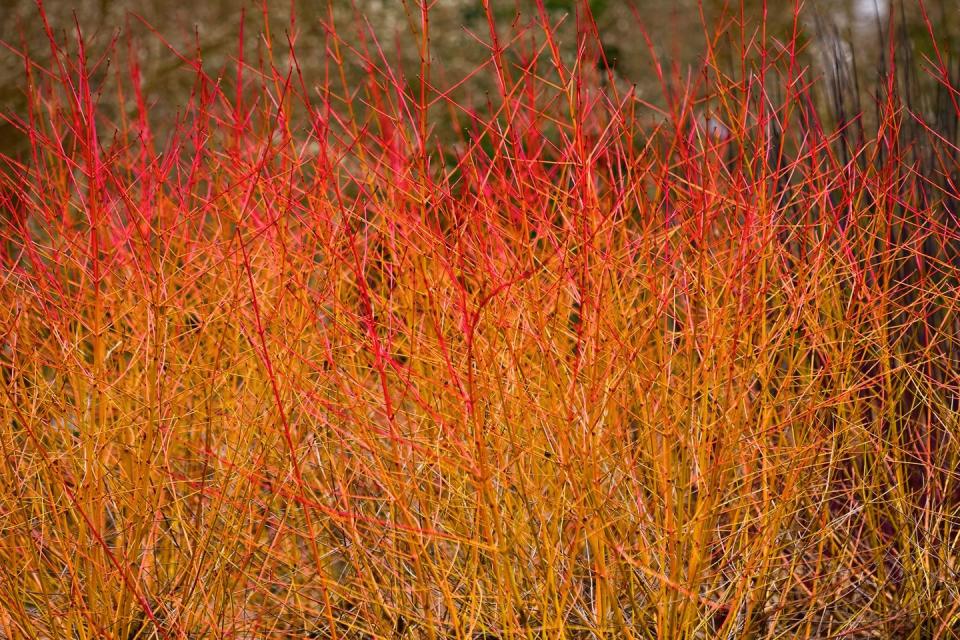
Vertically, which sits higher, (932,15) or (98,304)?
(98,304)

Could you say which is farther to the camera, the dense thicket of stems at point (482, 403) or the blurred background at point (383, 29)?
the blurred background at point (383, 29)

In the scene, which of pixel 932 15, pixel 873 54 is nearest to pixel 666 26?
pixel 873 54

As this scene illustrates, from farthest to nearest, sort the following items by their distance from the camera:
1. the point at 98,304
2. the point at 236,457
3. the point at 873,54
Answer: the point at 873,54, the point at 236,457, the point at 98,304

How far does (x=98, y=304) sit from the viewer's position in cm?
231

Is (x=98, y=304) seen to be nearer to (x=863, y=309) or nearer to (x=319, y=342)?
(x=319, y=342)

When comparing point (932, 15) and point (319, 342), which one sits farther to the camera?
point (932, 15)

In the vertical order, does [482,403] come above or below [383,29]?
above

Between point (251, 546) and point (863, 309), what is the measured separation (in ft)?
4.98

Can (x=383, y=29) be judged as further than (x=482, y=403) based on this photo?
Yes

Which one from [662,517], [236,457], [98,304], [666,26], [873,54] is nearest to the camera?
[98,304]

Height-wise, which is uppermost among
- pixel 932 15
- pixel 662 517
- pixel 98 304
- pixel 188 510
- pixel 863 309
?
pixel 98 304

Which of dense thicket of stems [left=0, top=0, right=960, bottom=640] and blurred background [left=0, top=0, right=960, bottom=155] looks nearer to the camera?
dense thicket of stems [left=0, top=0, right=960, bottom=640]

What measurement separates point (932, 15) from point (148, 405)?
6.96m

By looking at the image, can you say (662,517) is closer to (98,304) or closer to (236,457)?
(236,457)
